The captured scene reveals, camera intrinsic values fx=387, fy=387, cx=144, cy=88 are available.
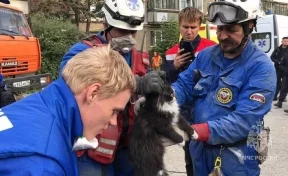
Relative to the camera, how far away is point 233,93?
235cm

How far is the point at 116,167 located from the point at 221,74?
912 mm

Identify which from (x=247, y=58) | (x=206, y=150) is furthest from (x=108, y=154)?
(x=247, y=58)

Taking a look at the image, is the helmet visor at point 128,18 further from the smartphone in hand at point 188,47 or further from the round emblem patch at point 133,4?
the smartphone in hand at point 188,47

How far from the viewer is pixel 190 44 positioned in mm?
3820

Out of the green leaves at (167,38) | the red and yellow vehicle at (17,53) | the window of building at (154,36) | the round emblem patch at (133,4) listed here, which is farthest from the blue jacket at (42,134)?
the window of building at (154,36)

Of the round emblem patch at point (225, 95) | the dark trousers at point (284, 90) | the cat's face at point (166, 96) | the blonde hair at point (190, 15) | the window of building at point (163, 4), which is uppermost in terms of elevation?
the window of building at point (163, 4)

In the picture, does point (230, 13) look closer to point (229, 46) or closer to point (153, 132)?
point (229, 46)

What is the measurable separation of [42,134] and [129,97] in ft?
1.64

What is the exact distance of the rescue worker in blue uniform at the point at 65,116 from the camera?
3.71 ft

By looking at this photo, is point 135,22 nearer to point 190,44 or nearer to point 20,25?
point 190,44

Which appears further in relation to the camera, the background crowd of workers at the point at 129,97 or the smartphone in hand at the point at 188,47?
the smartphone in hand at the point at 188,47

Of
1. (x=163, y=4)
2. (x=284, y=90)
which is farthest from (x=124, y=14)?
(x=163, y=4)

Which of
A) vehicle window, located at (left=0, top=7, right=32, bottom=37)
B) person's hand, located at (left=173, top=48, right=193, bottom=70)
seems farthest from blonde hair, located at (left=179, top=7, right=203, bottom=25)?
vehicle window, located at (left=0, top=7, right=32, bottom=37)

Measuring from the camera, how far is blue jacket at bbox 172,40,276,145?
2.24 m
